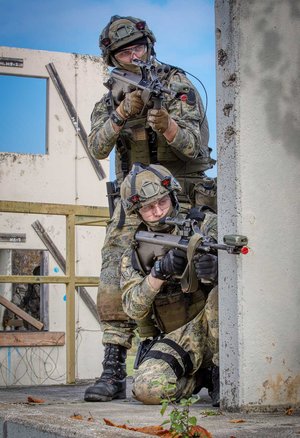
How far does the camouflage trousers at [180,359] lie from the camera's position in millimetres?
4586

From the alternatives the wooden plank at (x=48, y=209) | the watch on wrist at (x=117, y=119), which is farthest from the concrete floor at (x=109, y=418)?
the wooden plank at (x=48, y=209)

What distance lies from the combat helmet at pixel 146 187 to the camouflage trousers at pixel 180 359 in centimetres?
59

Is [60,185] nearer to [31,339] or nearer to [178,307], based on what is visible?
[31,339]

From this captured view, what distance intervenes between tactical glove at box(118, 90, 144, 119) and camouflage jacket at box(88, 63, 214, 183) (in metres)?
0.14

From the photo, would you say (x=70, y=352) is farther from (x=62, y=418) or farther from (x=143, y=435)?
(x=143, y=435)

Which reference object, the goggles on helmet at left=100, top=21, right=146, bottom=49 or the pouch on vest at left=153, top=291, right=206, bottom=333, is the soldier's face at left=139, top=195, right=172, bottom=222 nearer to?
the pouch on vest at left=153, top=291, right=206, bottom=333

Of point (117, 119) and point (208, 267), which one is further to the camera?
point (117, 119)

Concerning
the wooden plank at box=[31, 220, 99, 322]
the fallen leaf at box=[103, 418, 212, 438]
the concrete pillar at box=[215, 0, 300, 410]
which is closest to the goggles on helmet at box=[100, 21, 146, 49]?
the concrete pillar at box=[215, 0, 300, 410]

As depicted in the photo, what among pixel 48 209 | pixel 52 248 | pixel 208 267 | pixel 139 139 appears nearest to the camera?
Result: pixel 208 267

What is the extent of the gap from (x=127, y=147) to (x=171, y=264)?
1.21 meters

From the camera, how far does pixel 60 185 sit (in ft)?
41.8

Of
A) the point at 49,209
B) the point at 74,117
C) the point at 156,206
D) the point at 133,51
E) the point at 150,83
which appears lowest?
the point at 156,206

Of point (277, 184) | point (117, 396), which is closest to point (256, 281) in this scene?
point (277, 184)

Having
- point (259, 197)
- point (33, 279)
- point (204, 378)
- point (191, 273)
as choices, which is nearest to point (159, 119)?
point (191, 273)
